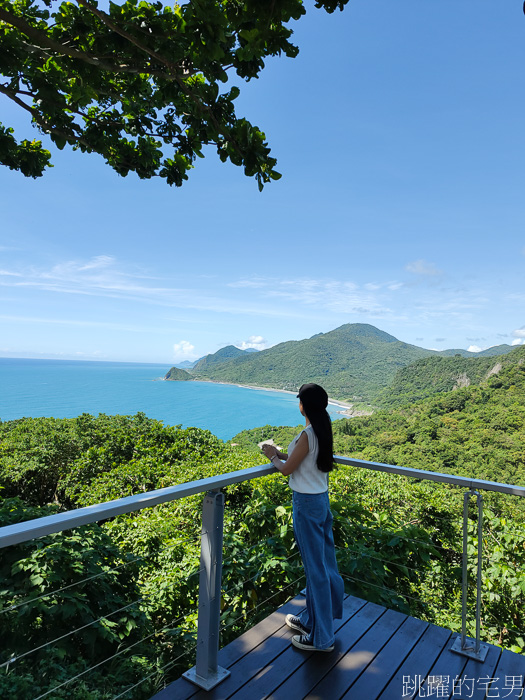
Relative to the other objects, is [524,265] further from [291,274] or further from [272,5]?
[272,5]

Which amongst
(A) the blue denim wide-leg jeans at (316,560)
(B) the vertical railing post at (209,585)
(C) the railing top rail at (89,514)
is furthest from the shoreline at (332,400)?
(C) the railing top rail at (89,514)

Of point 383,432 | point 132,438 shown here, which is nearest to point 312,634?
point 132,438

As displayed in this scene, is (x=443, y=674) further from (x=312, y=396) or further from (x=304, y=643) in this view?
(x=312, y=396)

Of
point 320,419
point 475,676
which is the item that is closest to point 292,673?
point 475,676

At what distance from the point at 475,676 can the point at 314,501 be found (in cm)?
102

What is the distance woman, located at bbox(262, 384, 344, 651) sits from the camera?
6.25 feet

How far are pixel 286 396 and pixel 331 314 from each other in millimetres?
46872

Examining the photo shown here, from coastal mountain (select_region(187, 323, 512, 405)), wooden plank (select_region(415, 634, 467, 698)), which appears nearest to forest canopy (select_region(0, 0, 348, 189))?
wooden plank (select_region(415, 634, 467, 698))

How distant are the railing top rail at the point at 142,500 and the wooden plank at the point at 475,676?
2.67 ft

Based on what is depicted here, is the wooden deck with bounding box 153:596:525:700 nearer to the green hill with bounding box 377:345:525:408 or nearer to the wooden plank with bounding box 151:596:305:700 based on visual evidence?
the wooden plank with bounding box 151:596:305:700

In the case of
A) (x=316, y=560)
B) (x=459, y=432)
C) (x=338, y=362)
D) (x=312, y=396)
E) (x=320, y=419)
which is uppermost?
(x=338, y=362)

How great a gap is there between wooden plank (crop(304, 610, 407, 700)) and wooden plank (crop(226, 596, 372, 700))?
3cm

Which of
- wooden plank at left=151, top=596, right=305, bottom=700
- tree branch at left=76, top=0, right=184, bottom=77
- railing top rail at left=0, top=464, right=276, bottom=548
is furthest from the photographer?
tree branch at left=76, top=0, right=184, bottom=77

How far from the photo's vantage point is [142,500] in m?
1.31
